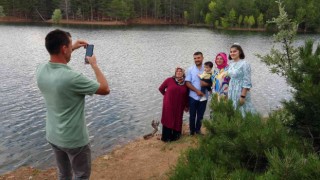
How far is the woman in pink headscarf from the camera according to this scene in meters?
7.46

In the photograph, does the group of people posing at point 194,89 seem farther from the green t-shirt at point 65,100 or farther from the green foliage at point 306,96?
the green foliage at point 306,96

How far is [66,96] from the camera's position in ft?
11.8

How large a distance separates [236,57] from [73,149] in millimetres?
4087

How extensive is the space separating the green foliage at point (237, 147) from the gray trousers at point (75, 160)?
1493mm

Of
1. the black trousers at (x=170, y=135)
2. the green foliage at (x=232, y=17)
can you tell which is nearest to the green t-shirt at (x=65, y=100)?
the black trousers at (x=170, y=135)

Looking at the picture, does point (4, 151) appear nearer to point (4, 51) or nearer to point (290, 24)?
point (290, 24)

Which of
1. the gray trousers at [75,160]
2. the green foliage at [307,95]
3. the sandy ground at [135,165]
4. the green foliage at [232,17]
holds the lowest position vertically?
the sandy ground at [135,165]

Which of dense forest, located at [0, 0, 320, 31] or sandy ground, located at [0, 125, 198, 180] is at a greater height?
dense forest, located at [0, 0, 320, 31]

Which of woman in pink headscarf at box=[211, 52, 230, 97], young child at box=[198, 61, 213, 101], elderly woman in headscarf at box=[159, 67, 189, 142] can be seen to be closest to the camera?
woman in pink headscarf at box=[211, 52, 230, 97]

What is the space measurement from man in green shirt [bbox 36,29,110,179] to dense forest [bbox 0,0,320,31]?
3395 inches

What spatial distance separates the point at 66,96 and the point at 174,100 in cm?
463

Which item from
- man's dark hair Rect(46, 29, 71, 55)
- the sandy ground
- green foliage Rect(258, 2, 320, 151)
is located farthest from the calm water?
man's dark hair Rect(46, 29, 71, 55)

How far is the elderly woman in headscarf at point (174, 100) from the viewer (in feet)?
26.1

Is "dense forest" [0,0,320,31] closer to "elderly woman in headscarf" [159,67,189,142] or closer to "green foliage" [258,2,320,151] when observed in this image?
"elderly woman in headscarf" [159,67,189,142]
